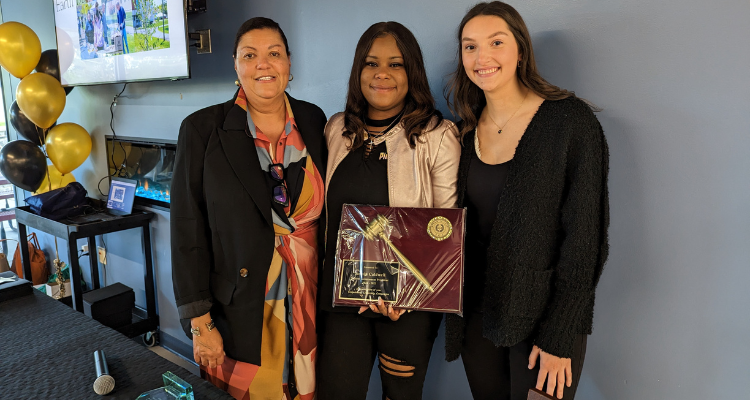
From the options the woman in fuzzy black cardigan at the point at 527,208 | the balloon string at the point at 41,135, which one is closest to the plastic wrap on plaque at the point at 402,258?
the woman in fuzzy black cardigan at the point at 527,208

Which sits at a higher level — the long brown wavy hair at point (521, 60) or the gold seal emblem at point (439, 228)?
the long brown wavy hair at point (521, 60)

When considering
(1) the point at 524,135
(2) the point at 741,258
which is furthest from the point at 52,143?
(2) the point at 741,258

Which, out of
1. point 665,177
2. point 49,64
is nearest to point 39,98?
point 49,64

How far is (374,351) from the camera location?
1517 millimetres

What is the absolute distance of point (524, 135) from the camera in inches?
49.9

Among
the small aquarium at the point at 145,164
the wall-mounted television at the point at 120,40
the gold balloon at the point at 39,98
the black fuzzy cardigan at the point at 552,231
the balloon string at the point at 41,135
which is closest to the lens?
the black fuzzy cardigan at the point at 552,231

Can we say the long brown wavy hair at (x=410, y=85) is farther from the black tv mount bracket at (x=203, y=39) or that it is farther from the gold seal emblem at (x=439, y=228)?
the black tv mount bracket at (x=203, y=39)

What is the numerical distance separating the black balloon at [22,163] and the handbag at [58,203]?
178mm

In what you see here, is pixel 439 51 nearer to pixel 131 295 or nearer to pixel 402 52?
pixel 402 52

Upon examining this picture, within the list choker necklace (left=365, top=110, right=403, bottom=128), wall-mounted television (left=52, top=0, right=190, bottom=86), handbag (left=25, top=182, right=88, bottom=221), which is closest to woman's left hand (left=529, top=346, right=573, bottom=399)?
choker necklace (left=365, top=110, right=403, bottom=128)

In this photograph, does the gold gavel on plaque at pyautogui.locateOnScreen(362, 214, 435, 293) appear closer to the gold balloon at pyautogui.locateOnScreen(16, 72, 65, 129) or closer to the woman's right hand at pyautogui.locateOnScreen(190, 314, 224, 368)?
the woman's right hand at pyautogui.locateOnScreen(190, 314, 224, 368)

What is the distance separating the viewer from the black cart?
2773 millimetres

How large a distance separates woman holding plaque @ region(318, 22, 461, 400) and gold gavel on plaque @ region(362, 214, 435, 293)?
0.10 m

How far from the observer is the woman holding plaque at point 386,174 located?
4.58 ft
